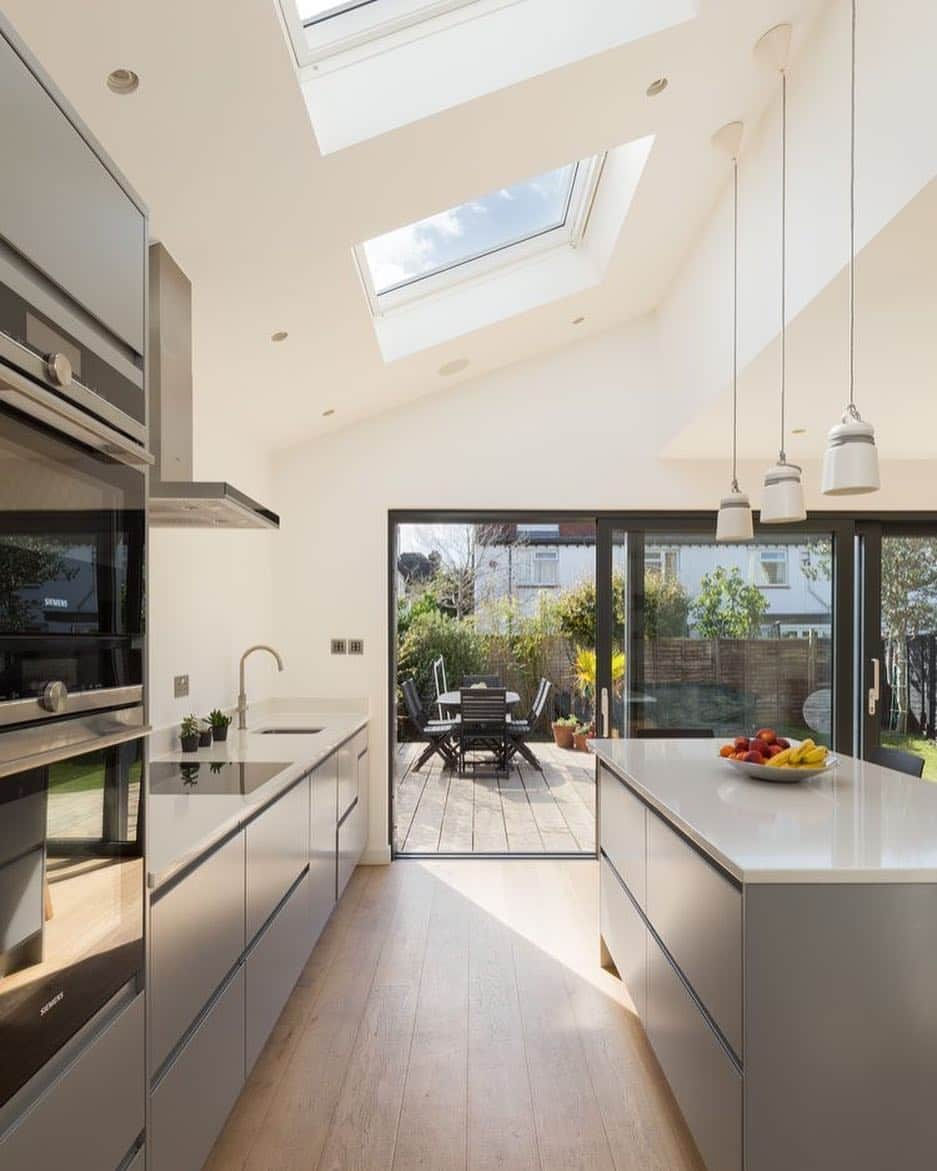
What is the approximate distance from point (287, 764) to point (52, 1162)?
1.80m

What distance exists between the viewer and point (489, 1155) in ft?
7.14

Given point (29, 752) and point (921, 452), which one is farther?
point (921, 452)

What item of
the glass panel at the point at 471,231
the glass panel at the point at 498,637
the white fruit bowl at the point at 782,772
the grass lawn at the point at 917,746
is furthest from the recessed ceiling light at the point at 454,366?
the grass lawn at the point at 917,746

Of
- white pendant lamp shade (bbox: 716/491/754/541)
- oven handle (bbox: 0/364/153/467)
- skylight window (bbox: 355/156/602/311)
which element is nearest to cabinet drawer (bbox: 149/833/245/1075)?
oven handle (bbox: 0/364/153/467)

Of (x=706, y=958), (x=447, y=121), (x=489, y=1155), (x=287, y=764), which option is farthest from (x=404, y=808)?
(x=447, y=121)

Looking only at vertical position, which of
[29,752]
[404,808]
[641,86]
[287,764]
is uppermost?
[641,86]

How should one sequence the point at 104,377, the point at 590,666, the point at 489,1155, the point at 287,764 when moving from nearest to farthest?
the point at 104,377 < the point at 489,1155 < the point at 287,764 < the point at 590,666

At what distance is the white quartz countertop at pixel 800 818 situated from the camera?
5.31 ft

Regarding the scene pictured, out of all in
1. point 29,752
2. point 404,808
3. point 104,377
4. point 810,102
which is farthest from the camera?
point 404,808

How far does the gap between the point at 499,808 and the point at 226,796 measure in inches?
157

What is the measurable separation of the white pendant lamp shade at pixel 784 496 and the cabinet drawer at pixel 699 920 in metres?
1.02

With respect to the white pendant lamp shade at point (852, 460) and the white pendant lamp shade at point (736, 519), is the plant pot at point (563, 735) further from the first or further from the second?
the white pendant lamp shade at point (852, 460)

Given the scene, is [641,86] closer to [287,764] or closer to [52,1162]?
[287,764]

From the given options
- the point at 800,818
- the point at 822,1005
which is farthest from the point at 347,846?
the point at 822,1005
